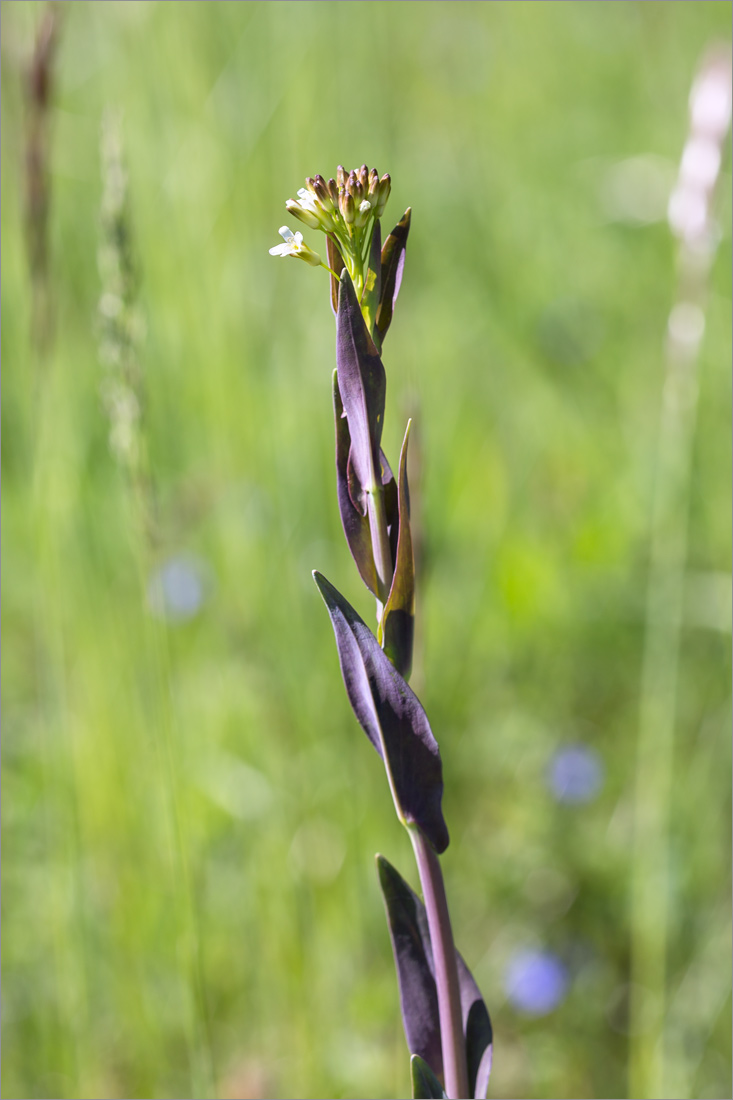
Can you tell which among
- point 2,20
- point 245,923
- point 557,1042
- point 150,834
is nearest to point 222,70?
point 2,20

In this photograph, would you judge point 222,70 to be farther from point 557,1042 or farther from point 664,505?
point 557,1042

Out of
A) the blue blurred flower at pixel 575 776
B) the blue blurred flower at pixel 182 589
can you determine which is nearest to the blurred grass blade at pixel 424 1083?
the blue blurred flower at pixel 575 776

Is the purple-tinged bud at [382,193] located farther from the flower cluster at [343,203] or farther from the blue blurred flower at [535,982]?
the blue blurred flower at [535,982]

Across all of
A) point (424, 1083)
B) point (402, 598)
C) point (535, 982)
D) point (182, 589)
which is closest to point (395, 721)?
point (402, 598)

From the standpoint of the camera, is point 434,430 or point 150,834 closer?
point 150,834

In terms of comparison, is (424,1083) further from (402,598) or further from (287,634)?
(287,634)

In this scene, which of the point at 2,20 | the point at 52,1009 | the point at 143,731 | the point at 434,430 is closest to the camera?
the point at 2,20

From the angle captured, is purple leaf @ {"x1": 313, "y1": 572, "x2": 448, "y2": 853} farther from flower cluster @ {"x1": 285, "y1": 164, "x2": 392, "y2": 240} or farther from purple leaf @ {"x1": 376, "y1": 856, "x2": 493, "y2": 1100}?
flower cluster @ {"x1": 285, "y1": 164, "x2": 392, "y2": 240}

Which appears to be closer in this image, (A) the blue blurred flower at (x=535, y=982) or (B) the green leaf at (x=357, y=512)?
(B) the green leaf at (x=357, y=512)
